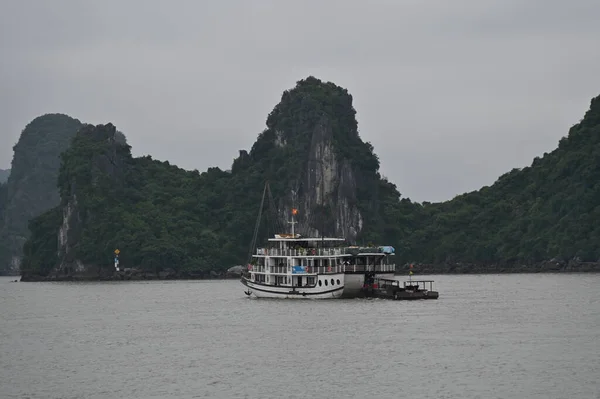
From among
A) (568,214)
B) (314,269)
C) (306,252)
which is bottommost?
(314,269)

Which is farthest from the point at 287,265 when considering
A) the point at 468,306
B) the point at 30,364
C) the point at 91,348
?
the point at 30,364

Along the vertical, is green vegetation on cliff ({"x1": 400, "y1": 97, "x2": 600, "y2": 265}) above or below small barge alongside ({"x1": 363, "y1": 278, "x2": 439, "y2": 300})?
above

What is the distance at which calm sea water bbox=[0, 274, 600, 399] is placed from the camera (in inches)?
1836

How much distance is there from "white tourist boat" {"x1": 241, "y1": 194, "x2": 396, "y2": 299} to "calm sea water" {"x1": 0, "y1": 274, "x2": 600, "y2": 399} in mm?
1932

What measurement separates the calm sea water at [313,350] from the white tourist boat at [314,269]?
76.0 inches

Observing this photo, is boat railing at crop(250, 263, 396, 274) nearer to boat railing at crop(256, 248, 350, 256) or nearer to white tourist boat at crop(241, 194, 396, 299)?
white tourist boat at crop(241, 194, 396, 299)

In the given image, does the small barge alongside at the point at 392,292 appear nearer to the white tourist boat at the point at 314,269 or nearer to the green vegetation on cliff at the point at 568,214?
the white tourist boat at the point at 314,269

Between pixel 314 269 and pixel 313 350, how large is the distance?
115 ft

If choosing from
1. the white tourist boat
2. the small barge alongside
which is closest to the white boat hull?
the white tourist boat

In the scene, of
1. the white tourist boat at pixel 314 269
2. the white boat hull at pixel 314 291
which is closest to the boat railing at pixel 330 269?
the white tourist boat at pixel 314 269

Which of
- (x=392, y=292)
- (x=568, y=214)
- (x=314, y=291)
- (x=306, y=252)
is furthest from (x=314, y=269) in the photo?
(x=568, y=214)

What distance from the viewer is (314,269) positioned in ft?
310

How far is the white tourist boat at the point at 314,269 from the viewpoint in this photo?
94.6m

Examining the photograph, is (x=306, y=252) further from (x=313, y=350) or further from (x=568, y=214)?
(x=568, y=214)
